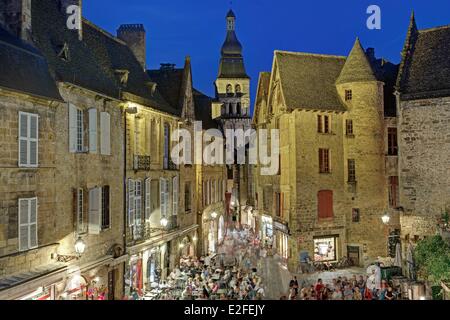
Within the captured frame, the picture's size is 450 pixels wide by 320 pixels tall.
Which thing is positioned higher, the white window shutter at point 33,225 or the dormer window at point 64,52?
the dormer window at point 64,52

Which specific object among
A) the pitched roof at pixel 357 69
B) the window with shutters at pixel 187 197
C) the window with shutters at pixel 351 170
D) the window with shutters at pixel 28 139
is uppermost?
the pitched roof at pixel 357 69

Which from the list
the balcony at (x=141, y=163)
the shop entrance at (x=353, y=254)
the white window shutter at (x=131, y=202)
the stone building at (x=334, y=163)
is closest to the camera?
the white window shutter at (x=131, y=202)

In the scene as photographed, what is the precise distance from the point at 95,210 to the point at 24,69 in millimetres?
5976

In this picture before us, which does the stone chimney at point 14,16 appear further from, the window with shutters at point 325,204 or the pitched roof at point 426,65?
the pitched roof at point 426,65

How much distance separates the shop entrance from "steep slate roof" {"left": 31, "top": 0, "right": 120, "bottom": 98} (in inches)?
685

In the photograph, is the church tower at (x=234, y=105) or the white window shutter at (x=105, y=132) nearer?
the white window shutter at (x=105, y=132)

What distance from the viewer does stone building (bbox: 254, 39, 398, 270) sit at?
2736cm

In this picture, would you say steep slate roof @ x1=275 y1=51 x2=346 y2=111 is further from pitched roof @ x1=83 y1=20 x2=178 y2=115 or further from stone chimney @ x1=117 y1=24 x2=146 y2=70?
stone chimney @ x1=117 y1=24 x2=146 y2=70

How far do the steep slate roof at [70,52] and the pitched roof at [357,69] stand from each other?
15353 millimetres

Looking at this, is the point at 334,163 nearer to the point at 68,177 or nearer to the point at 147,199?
the point at 147,199

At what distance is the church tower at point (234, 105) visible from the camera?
5588 centimetres

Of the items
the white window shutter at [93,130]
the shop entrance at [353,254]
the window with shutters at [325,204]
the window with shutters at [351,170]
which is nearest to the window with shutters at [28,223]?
the white window shutter at [93,130]

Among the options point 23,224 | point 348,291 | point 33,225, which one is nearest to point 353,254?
point 348,291
